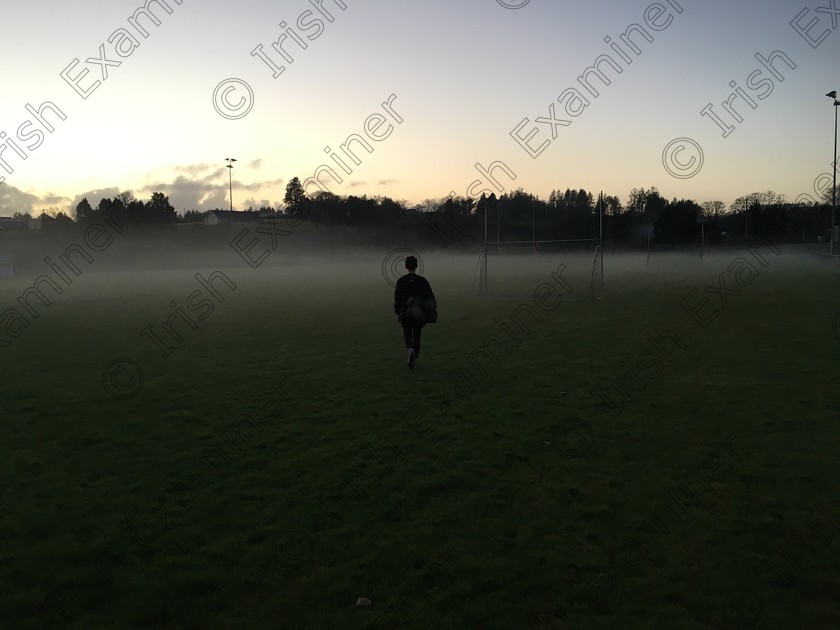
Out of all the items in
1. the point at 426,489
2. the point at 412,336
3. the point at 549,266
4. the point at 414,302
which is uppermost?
the point at 414,302

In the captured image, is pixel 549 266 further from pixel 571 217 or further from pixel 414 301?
pixel 414 301

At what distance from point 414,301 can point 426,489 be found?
458cm

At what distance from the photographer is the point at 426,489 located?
4738 millimetres

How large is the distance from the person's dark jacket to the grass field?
0.88 m

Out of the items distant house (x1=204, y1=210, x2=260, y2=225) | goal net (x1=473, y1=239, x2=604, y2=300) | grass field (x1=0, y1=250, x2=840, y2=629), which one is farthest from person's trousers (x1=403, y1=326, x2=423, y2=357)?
distant house (x1=204, y1=210, x2=260, y2=225)

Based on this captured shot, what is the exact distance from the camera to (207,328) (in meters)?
14.9

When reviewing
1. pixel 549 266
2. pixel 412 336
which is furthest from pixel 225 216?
pixel 412 336

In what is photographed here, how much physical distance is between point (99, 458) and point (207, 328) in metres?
9.70

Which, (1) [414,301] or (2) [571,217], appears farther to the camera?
(2) [571,217]

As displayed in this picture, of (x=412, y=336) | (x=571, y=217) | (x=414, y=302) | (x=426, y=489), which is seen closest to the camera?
(x=426, y=489)

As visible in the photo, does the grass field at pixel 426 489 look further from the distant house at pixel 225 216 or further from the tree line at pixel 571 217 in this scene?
the distant house at pixel 225 216

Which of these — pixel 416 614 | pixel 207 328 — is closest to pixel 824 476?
pixel 416 614

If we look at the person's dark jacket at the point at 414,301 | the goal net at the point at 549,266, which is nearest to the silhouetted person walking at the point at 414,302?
the person's dark jacket at the point at 414,301

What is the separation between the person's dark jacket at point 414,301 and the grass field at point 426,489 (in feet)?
2.89
